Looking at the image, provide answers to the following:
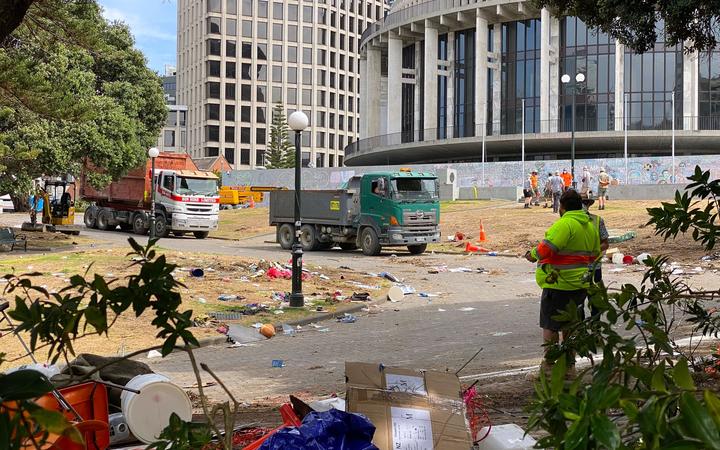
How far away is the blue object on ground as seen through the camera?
11.0 feet

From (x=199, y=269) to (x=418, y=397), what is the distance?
1392 cm

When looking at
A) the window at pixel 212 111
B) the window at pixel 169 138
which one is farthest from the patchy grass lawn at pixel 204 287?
the window at pixel 169 138

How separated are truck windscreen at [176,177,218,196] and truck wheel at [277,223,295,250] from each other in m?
6.63

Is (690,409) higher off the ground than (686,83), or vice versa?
(686,83)

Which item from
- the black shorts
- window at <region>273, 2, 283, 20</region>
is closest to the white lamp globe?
the black shorts

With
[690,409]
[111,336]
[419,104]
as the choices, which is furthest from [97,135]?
[419,104]

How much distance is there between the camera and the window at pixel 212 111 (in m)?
120

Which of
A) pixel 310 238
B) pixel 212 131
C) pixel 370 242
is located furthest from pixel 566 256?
pixel 212 131

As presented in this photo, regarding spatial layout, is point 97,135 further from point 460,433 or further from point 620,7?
point 460,433

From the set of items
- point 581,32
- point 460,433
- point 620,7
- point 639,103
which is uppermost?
point 581,32

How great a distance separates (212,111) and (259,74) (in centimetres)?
964

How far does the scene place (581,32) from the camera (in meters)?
62.9

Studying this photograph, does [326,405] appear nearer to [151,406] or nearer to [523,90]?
[151,406]

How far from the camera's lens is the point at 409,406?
4457mm
